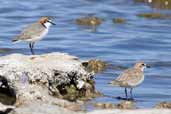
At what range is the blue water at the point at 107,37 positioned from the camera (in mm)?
18172

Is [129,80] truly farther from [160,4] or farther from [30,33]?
[160,4]

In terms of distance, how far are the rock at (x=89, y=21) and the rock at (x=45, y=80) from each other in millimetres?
12111

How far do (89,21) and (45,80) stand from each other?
1351 cm

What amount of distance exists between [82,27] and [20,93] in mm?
13533

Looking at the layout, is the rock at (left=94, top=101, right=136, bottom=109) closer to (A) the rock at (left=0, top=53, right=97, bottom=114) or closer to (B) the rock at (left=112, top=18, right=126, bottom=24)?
(A) the rock at (left=0, top=53, right=97, bottom=114)

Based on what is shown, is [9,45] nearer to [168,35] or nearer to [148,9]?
[168,35]

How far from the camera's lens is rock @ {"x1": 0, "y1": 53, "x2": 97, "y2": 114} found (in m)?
14.2

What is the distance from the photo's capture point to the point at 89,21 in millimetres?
28297

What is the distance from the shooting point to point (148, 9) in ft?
101

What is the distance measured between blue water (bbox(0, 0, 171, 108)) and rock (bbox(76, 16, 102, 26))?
27cm

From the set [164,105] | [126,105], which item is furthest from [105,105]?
[164,105]

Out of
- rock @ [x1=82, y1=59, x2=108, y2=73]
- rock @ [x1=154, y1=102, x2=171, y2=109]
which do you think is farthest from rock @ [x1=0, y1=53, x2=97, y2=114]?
rock @ [x1=82, y1=59, x2=108, y2=73]

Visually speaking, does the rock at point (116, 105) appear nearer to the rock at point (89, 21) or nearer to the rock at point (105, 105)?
the rock at point (105, 105)

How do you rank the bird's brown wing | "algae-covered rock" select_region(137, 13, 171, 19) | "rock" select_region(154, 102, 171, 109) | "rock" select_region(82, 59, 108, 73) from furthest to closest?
"algae-covered rock" select_region(137, 13, 171, 19) → "rock" select_region(82, 59, 108, 73) → the bird's brown wing → "rock" select_region(154, 102, 171, 109)
